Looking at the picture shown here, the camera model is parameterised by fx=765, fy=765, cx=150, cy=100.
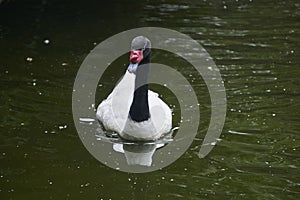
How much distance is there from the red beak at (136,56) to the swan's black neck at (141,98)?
0.16m

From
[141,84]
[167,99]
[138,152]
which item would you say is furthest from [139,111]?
[167,99]

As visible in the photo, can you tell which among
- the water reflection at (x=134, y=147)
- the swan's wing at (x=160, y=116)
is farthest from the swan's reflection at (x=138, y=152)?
the swan's wing at (x=160, y=116)

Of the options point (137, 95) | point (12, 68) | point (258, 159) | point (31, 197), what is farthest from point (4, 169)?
point (12, 68)

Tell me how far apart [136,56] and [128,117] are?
0.64m

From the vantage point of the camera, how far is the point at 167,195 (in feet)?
19.4

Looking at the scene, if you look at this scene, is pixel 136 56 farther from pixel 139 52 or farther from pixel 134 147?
pixel 134 147

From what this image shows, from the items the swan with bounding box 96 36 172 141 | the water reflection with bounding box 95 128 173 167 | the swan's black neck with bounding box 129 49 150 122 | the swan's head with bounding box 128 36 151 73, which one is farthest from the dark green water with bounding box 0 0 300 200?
the swan's head with bounding box 128 36 151 73

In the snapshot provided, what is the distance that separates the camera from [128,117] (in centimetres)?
710

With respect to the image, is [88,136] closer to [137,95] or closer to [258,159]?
[137,95]

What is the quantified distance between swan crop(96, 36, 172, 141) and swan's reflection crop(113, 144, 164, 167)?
0.30 ft

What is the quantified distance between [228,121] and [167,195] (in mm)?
1605

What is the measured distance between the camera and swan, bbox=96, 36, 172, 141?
22.8 feet

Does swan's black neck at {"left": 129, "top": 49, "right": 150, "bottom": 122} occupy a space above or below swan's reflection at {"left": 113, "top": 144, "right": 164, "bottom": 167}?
above

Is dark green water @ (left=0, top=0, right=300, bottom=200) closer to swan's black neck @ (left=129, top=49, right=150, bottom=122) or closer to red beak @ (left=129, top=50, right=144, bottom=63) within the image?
swan's black neck @ (left=129, top=49, right=150, bottom=122)
